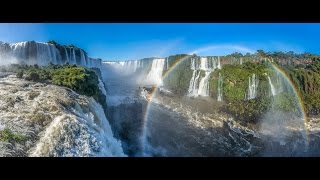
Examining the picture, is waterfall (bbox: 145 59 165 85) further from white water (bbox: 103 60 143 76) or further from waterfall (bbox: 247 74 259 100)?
waterfall (bbox: 247 74 259 100)

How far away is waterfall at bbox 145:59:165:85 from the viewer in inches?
245

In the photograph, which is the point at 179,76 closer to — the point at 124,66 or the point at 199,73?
the point at 199,73

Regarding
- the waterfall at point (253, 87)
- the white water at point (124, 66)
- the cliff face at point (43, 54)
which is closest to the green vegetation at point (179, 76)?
the white water at point (124, 66)

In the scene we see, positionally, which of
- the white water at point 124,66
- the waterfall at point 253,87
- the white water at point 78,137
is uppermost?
the white water at point 124,66

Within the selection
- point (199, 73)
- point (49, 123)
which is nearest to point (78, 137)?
point (49, 123)

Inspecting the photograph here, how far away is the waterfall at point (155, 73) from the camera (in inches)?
245

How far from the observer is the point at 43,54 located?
6.15 m

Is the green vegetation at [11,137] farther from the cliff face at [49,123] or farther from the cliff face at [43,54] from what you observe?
the cliff face at [43,54]

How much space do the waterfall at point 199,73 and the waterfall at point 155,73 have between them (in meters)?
0.41

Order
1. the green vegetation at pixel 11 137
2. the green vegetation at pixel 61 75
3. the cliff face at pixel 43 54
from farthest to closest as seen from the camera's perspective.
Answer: the green vegetation at pixel 61 75 → the cliff face at pixel 43 54 → the green vegetation at pixel 11 137

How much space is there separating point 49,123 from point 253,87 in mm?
2430

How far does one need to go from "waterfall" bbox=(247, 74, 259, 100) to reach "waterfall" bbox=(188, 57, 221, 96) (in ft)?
1.40

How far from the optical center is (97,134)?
20.1 ft
